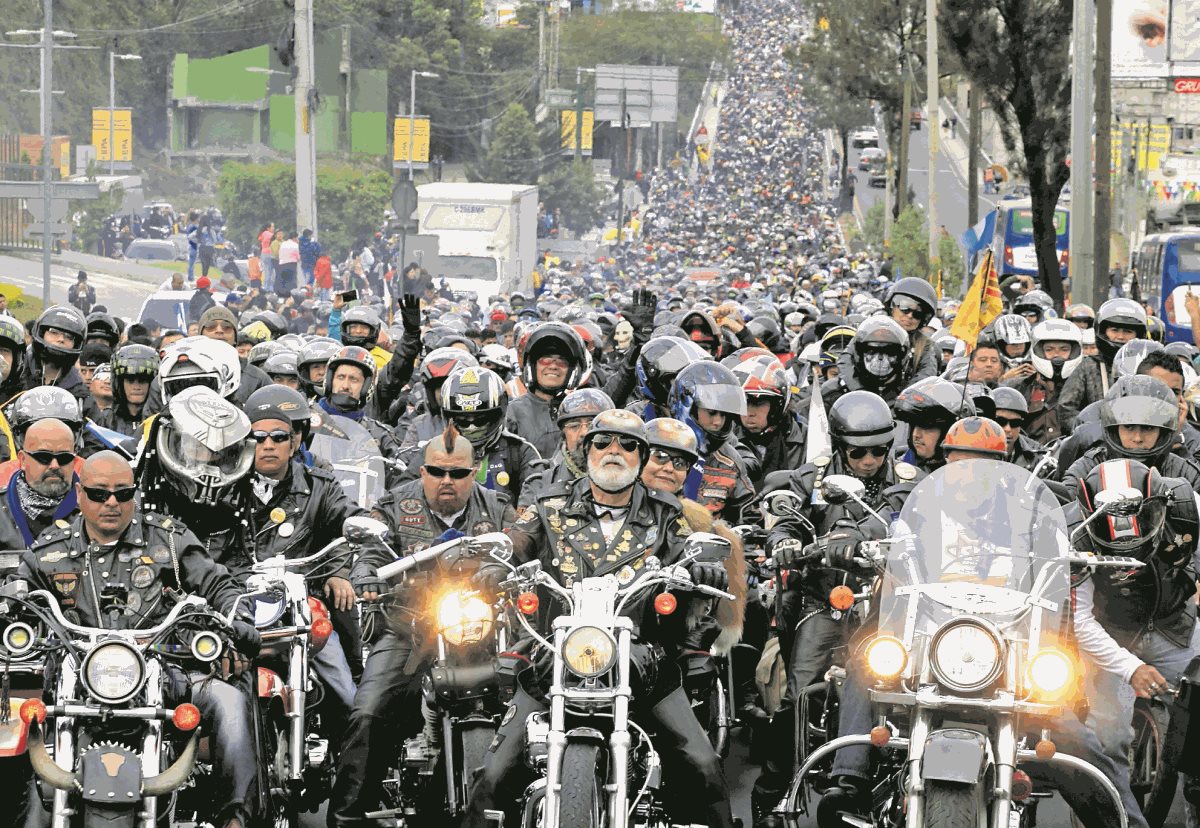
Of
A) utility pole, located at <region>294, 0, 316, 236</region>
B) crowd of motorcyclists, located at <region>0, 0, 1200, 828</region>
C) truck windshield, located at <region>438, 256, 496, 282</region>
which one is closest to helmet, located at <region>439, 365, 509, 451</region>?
crowd of motorcyclists, located at <region>0, 0, 1200, 828</region>

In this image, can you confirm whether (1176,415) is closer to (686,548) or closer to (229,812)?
(686,548)

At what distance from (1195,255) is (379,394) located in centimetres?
2922

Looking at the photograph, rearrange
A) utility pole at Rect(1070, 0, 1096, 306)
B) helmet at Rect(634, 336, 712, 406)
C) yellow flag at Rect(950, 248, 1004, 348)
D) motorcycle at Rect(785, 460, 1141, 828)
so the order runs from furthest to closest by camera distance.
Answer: utility pole at Rect(1070, 0, 1096, 306) → yellow flag at Rect(950, 248, 1004, 348) → helmet at Rect(634, 336, 712, 406) → motorcycle at Rect(785, 460, 1141, 828)

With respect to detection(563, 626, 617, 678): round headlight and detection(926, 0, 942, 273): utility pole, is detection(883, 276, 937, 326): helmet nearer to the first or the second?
detection(563, 626, 617, 678): round headlight

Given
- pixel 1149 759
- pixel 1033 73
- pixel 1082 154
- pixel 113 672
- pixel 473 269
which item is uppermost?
pixel 1033 73

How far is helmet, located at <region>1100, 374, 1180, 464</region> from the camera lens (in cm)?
966

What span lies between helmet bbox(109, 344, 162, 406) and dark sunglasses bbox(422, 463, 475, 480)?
3644 millimetres

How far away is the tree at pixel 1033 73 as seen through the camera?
36.0m

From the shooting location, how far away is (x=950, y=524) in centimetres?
752

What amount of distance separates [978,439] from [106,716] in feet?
10.9

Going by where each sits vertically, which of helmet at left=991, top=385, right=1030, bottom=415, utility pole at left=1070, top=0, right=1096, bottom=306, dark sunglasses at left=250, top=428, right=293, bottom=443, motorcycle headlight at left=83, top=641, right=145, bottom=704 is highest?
utility pole at left=1070, top=0, right=1096, bottom=306

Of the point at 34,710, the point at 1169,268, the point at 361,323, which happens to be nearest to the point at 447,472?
the point at 34,710

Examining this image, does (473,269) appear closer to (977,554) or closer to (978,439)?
(978,439)

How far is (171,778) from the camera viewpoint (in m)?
7.05
